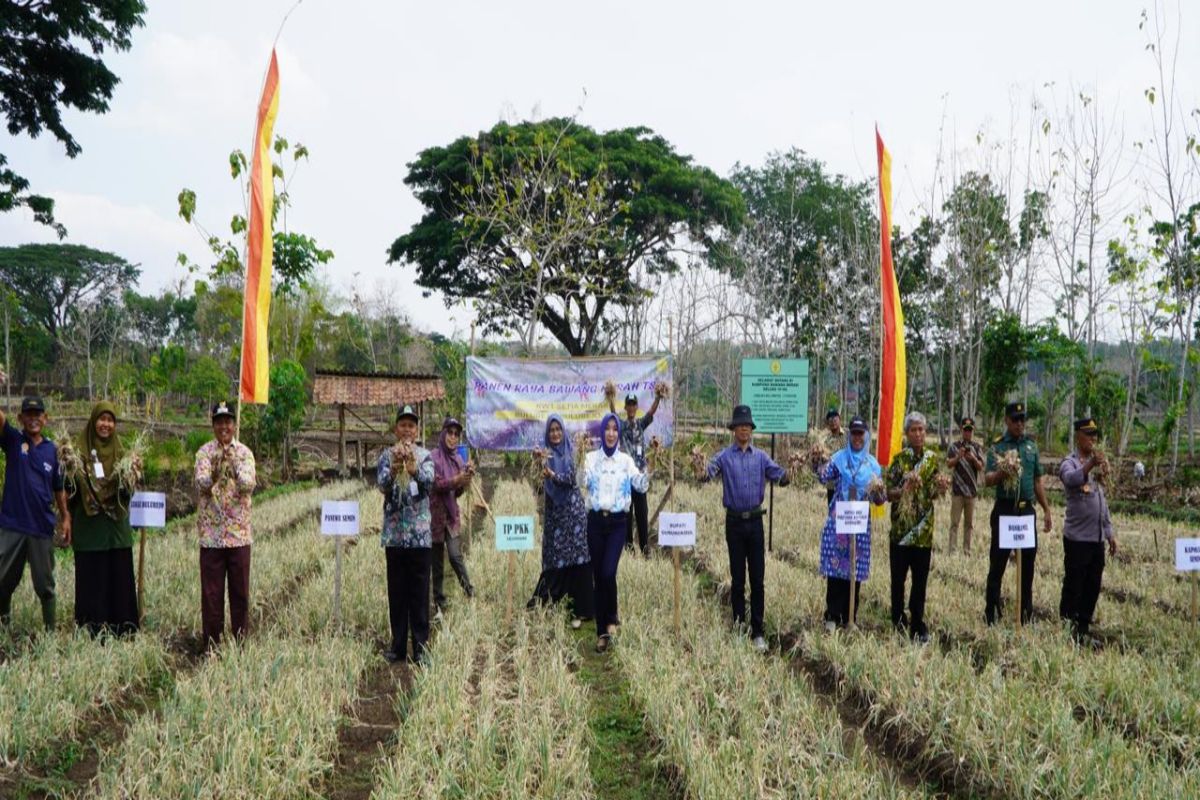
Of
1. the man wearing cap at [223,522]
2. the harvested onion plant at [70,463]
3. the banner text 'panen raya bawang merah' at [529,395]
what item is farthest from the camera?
the banner text 'panen raya bawang merah' at [529,395]

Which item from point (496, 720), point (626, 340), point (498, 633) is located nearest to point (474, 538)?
point (498, 633)

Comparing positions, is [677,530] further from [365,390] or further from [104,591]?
[365,390]

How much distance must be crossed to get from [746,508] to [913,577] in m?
A: 1.41

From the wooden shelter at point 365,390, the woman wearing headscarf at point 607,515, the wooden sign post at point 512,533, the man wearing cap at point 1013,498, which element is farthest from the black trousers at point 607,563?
the wooden shelter at point 365,390

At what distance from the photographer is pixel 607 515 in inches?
267

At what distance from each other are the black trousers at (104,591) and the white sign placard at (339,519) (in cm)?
144

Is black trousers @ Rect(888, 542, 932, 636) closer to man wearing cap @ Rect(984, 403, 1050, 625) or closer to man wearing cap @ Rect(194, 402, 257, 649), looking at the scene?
man wearing cap @ Rect(984, 403, 1050, 625)

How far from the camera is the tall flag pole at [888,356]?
7984mm

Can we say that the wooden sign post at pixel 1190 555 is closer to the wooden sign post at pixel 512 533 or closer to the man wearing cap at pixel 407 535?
the wooden sign post at pixel 512 533

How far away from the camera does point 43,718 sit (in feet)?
14.8

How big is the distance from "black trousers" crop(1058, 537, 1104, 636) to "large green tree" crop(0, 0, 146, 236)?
17995 millimetres

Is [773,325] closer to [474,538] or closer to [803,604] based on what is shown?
[474,538]

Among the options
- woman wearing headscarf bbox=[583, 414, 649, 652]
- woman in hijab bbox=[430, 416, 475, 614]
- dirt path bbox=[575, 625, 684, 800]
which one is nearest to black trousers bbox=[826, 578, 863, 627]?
woman wearing headscarf bbox=[583, 414, 649, 652]

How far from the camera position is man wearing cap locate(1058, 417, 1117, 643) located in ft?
21.7
